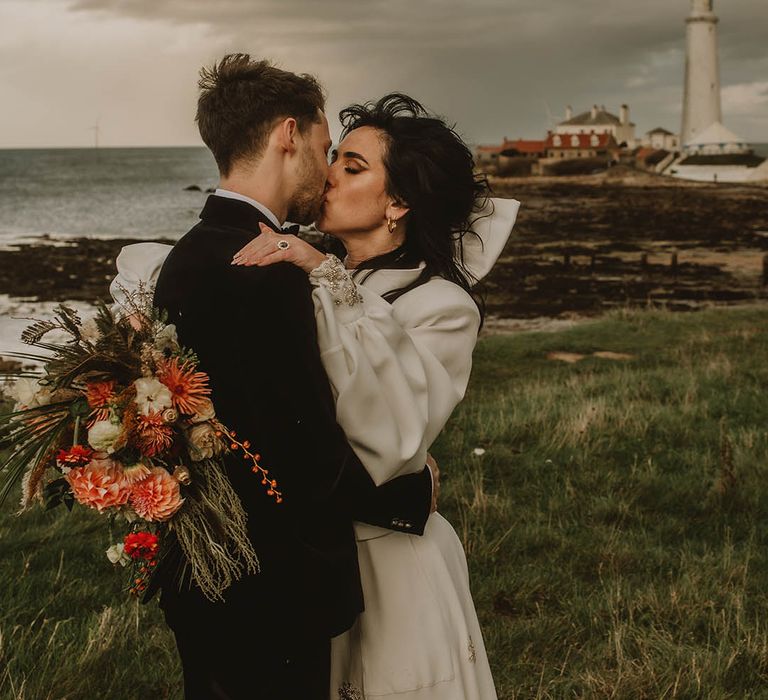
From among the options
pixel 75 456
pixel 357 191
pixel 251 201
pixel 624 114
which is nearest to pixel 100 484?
pixel 75 456

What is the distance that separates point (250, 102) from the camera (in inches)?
116

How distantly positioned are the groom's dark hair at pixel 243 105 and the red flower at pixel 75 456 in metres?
1.09

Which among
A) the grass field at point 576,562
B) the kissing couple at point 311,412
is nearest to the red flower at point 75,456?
the kissing couple at point 311,412

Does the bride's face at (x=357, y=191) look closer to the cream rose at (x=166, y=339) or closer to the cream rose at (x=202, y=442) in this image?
the cream rose at (x=166, y=339)

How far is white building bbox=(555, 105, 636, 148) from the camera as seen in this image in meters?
114

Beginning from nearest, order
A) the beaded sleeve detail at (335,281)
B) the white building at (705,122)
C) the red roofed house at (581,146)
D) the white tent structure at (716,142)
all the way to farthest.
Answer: the beaded sleeve detail at (335,281), the white building at (705,122), the white tent structure at (716,142), the red roofed house at (581,146)

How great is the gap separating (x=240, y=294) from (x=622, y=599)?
330 centimetres

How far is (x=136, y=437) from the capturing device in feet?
7.48

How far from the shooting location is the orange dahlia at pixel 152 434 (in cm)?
223

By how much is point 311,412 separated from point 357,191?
4.05 feet

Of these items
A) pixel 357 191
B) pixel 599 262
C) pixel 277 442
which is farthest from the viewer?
pixel 599 262

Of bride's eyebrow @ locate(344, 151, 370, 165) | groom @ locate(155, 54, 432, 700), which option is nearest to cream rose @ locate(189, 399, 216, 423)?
groom @ locate(155, 54, 432, 700)

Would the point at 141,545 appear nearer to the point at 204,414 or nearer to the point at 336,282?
the point at 204,414

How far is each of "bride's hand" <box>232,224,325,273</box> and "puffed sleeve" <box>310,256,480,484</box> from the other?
38 millimetres
